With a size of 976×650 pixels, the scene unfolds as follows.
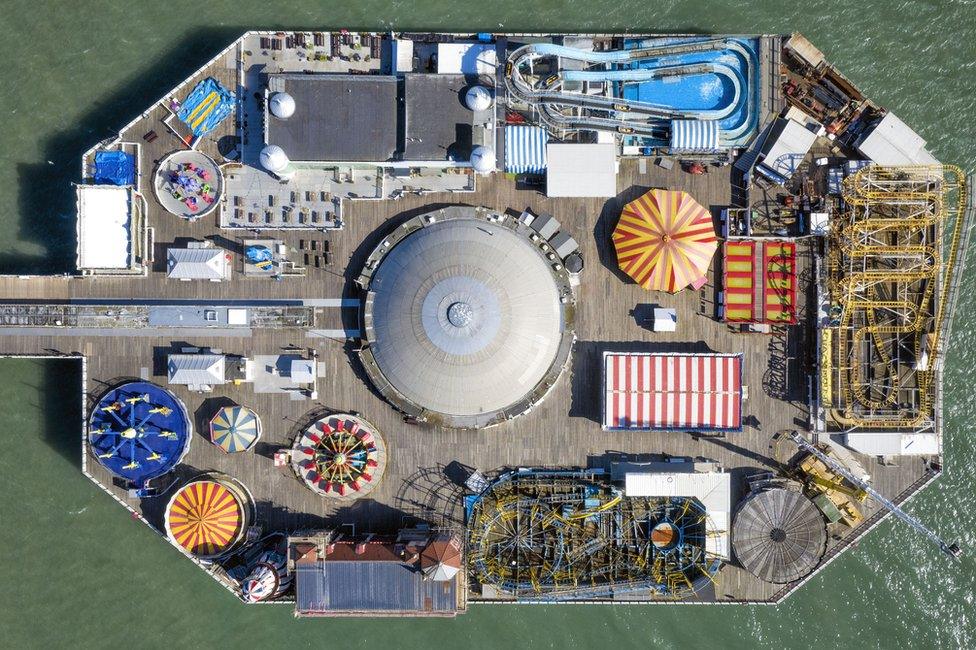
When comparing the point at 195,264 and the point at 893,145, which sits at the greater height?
the point at 893,145

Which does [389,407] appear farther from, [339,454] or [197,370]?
[197,370]

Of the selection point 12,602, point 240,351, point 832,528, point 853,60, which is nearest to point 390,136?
point 240,351

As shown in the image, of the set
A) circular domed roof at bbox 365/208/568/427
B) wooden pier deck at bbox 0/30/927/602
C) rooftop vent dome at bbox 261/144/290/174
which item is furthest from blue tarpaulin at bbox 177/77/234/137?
circular domed roof at bbox 365/208/568/427

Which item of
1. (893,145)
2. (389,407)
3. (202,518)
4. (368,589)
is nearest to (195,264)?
(389,407)

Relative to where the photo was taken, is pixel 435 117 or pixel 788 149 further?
pixel 788 149

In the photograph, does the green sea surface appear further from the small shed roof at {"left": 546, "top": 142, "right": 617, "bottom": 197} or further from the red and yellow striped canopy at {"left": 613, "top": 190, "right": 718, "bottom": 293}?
the red and yellow striped canopy at {"left": 613, "top": 190, "right": 718, "bottom": 293}

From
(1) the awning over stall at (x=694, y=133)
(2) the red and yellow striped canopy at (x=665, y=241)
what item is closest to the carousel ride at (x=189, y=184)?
(2) the red and yellow striped canopy at (x=665, y=241)
